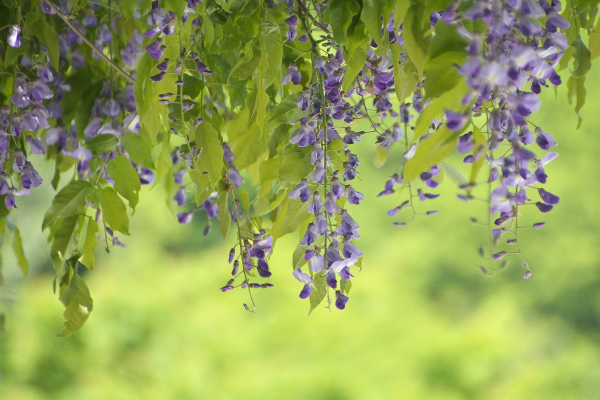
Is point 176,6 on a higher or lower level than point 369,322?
lower

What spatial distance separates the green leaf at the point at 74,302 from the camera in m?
0.49

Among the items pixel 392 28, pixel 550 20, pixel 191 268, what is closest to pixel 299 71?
pixel 392 28

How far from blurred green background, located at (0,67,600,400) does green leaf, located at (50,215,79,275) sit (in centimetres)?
117

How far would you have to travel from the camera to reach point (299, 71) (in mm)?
471

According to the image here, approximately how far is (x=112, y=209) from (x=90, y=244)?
2.9 inches

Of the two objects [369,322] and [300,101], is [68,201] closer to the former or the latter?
[300,101]

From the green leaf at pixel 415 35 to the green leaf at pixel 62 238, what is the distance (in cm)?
32

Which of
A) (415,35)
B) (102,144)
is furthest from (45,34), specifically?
(415,35)

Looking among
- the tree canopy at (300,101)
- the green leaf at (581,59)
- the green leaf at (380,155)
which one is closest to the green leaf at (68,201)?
the tree canopy at (300,101)

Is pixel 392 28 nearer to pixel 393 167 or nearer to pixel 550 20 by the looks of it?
pixel 550 20

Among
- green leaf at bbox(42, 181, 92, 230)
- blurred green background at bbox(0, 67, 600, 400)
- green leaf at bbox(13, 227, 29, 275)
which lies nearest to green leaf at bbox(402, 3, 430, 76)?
green leaf at bbox(42, 181, 92, 230)

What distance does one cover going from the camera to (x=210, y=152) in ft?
1.39

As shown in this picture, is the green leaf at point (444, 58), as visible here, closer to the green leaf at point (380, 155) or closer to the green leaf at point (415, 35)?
the green leaf at point (415, 35)

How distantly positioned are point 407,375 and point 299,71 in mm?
1292
